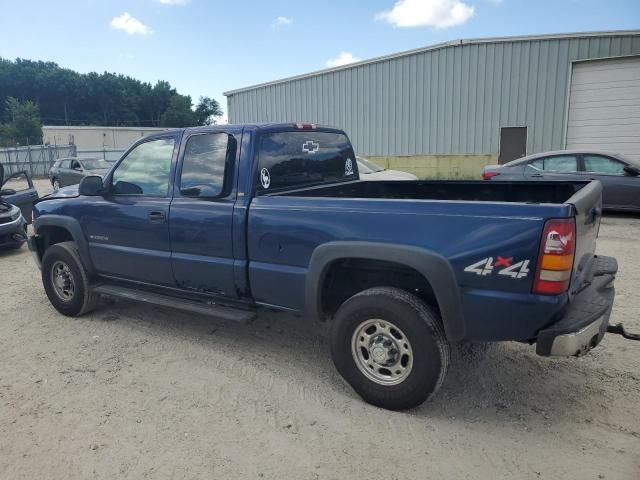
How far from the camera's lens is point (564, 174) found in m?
9.89

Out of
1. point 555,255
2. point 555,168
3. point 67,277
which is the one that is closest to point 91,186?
point 67,277

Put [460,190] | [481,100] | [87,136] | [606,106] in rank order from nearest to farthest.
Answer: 1. [460,190]
2. [606,106]
3. [481,100]
4. [87,136]

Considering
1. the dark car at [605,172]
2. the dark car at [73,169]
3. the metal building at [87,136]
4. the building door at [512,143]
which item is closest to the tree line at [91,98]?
the metal building at [87,136]

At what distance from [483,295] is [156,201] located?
2838mm

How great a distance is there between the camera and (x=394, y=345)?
10.2 feet

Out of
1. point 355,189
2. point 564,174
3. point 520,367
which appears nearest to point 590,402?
point 520,367

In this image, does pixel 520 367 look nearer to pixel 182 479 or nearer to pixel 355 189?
pixel 355 189

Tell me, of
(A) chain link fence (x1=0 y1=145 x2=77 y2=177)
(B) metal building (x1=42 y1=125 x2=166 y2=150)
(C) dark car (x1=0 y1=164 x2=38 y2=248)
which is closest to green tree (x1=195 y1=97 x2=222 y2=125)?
(B) metal building (x1=42 y1=125 x2=166 y2=150)

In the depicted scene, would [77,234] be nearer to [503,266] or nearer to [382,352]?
[382,352]

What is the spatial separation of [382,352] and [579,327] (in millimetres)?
1149

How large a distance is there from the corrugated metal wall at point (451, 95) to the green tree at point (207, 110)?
85.2 metres

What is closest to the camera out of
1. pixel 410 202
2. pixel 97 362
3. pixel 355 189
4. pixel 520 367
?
pixel 410 202

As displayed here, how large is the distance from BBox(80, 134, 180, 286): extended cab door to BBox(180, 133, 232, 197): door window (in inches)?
7.5

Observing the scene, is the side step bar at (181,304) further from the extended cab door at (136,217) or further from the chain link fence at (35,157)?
the chain link fence at (35,157)
